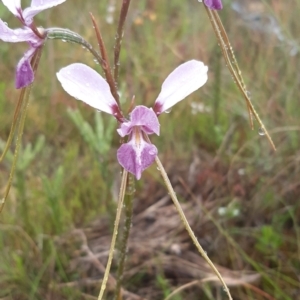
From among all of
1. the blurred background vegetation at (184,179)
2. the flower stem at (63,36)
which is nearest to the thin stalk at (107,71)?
the flower stem at (63,36)

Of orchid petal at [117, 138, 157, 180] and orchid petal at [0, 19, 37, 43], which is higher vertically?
orchid petal at [0, 19, 37, 43]

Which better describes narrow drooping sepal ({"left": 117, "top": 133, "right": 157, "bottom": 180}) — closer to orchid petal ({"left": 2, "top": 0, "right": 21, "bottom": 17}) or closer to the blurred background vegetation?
orchid petal ({"left": 2, "top": 0, "right": 21, "bottom": 17})

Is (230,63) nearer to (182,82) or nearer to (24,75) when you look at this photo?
(182,82)

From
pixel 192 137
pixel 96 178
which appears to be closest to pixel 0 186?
pixel 96 178

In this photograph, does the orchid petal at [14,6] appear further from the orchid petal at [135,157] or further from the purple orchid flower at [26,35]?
the orchid petal at [135,157]

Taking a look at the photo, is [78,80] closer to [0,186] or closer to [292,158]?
[292,158]

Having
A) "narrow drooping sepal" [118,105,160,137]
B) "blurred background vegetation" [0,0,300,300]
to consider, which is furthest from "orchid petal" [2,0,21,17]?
"blurred background vegetation" [0,0,300,300]
